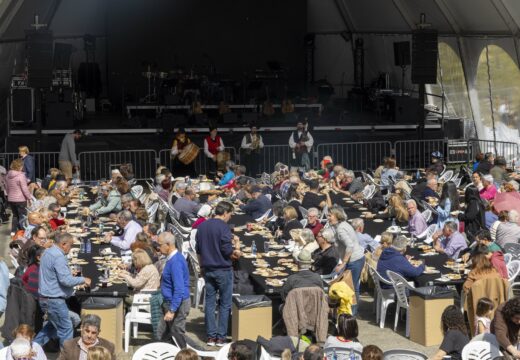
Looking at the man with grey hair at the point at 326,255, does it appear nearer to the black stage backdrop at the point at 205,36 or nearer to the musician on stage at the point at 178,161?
the musician on stage at the point at 178,161

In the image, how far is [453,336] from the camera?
35.4 feet

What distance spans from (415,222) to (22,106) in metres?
13.8

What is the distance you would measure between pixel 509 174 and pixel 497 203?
4.07 m

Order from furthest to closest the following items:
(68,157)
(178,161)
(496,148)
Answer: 1. (496,148)
2. (178,161)
3. (68,157)

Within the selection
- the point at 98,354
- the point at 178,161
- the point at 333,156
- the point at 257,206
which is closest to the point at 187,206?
the point at 257,206

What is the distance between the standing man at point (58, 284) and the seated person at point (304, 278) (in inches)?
85.6

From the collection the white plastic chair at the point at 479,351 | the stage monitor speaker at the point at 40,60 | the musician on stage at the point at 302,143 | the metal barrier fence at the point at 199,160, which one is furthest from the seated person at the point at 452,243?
the stage monitor speaker at the point at 40,60

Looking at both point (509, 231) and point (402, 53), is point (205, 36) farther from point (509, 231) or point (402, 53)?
point (509, 231)

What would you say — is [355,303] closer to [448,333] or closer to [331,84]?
[448,333]

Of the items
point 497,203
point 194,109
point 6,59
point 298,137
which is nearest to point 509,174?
point 497,203

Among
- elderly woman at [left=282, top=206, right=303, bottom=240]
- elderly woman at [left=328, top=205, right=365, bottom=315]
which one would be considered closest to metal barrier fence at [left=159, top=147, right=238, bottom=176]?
elderly woman at [left=282, top=206, right=303, bottom=240]

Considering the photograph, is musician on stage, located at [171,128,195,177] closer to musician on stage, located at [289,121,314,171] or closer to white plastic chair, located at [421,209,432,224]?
musician on stage, located at [289,121,314,171]

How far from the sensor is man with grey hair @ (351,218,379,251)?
49.7 ft

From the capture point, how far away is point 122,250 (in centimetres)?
1528
